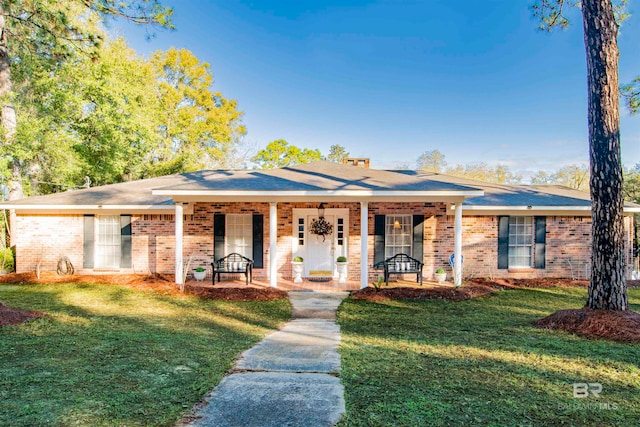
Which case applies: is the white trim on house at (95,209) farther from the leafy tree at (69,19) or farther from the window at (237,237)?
the leafy tree at (69,19)

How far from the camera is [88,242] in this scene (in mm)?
11242

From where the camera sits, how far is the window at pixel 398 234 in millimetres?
11023

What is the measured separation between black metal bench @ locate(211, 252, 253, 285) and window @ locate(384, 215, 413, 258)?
4205 mm

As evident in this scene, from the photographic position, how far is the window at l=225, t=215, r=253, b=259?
11125 millimetres

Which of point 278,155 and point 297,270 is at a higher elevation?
point 278,155

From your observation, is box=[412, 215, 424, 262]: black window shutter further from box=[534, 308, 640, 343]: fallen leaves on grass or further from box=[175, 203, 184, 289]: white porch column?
box=[175, 203, 184, 289]: white porch column

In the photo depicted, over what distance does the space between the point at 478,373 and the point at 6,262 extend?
14193mm

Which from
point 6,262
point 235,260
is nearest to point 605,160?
point 235,260

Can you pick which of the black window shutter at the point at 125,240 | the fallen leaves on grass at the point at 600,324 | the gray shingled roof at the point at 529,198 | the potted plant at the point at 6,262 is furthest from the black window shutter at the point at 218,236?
the fallen leaves on grass at the point at 600,324

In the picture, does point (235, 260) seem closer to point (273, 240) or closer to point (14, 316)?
point (273, 240)

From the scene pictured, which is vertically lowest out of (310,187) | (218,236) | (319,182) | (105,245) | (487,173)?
(105,245)

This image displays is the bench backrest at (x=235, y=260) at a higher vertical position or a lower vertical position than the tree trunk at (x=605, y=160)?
lower

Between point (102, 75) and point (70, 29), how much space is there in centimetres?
1093

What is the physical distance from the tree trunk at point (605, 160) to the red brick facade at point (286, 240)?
5.33 m
